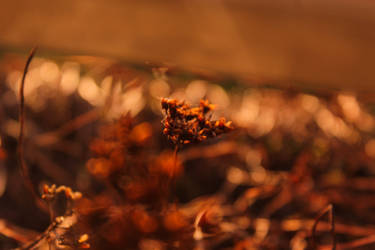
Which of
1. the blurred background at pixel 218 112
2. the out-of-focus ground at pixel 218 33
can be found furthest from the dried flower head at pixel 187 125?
the out-of-focus ground at pixel 218 33

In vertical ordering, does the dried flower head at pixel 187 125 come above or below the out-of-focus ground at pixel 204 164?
above

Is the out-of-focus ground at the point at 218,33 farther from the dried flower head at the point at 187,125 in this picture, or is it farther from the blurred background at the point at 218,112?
the dried flower head at the point at 187,125

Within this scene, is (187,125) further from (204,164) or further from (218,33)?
(204,164)

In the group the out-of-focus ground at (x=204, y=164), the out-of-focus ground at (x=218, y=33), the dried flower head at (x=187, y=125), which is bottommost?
the out-of-focus ground at (x=204, y=164)

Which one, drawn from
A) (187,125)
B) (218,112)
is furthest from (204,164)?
(187,125)

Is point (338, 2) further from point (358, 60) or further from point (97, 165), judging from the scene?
point (97, 165)

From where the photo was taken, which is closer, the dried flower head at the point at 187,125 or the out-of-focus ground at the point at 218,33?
the dried flower head at the point at 187,125

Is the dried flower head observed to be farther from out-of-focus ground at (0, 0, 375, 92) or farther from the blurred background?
out-of-focus ground at (0, 0, 375, 92)
